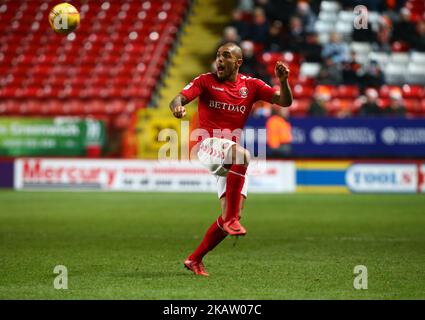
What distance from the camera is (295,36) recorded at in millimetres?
22312

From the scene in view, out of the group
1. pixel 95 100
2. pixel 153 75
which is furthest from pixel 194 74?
pixel 95 100

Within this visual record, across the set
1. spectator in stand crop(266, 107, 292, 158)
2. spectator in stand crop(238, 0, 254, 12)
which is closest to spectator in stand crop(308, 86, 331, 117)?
spectator in stand crop(266, 107, 292, 158)

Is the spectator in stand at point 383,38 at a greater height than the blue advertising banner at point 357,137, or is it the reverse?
the spectator in stand at point 383,38

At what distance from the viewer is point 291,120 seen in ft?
64.6

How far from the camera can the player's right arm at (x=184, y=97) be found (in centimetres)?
750

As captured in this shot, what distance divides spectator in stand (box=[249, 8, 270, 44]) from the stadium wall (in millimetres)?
3936

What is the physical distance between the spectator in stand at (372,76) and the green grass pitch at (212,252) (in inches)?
158

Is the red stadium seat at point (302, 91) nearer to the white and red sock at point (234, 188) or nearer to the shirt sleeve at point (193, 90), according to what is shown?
the shirt sleeve at point (193, 90)

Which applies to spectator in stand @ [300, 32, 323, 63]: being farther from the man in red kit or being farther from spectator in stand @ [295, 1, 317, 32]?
the man in red kit

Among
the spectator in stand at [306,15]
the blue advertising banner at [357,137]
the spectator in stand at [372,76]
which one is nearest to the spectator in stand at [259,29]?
the spectator in stand at [306,15]

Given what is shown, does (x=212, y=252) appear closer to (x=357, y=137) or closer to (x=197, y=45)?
(x=357, y=137)

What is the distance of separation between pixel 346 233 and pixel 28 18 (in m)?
16.5

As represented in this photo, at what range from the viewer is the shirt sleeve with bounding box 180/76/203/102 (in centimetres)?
793
